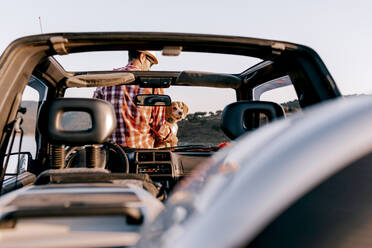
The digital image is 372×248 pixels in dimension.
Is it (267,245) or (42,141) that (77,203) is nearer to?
(267,245)

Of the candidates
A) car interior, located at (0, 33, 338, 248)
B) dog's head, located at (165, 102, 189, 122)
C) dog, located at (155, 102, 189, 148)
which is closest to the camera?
car interior, located at (0, 33, 338, 248)

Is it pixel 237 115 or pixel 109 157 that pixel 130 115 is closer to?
pixel 109 157

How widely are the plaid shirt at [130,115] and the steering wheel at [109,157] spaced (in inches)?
43.4

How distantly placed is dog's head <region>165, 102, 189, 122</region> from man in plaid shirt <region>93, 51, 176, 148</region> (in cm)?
41

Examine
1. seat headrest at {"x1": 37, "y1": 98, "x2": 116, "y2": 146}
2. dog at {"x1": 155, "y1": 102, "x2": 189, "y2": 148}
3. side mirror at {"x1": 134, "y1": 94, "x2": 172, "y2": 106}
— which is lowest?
seat headrest at {"x1": 37, "y1": 98, "x2": 116, "y2": 146}

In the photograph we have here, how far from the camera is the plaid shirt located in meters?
4.65

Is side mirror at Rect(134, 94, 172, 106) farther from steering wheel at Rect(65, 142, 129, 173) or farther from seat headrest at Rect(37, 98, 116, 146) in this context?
seat headrest at Rect(37, 98, 116, 146)

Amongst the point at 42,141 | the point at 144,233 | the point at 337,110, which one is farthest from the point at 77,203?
the point at 42,141

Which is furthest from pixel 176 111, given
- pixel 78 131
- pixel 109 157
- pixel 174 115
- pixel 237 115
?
pixel 78 131

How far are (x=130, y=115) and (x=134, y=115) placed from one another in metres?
0.07

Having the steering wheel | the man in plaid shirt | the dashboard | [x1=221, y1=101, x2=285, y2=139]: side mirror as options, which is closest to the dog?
the man in plaid shirt

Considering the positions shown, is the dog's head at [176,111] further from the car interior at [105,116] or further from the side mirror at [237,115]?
the side mirror at [237,115]

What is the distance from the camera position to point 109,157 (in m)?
3.59

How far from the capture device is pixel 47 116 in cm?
174
